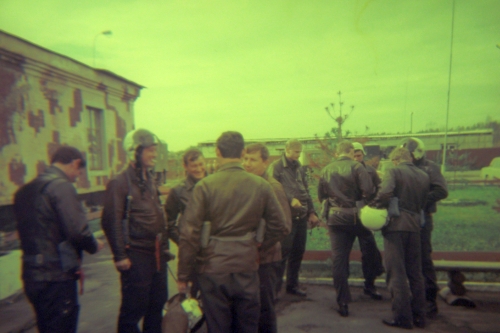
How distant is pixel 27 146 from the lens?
21.5 feet

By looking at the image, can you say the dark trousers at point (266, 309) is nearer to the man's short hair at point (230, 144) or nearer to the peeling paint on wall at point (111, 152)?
the man's short hair at point (230, 144)

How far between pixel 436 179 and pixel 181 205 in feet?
8.44

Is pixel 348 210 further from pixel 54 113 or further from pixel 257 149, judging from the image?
pixel 54 113

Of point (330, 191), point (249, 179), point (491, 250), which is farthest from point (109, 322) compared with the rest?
point (491, 250)

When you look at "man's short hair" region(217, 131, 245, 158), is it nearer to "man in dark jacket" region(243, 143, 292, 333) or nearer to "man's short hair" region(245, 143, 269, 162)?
"man in dark jacket" region(243, 143, 292, 333)

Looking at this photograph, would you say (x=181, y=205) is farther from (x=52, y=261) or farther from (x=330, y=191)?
(x=330, y=191)

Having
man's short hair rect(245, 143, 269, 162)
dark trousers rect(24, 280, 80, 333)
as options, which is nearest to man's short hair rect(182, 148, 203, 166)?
man's short hair rect(245, 143, 269, 162)

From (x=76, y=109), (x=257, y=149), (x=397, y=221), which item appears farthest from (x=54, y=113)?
(x=397, y=221)

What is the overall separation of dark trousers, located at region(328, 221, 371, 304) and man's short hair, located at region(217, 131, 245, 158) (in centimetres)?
184

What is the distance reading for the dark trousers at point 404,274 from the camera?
3262mm

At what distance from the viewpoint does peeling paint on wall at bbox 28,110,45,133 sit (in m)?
6.74

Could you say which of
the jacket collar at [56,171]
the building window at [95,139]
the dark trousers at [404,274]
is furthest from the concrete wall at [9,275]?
the building window at [95,139]

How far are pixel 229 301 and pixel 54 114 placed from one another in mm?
6868

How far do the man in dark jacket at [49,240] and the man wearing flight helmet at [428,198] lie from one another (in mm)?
3076
